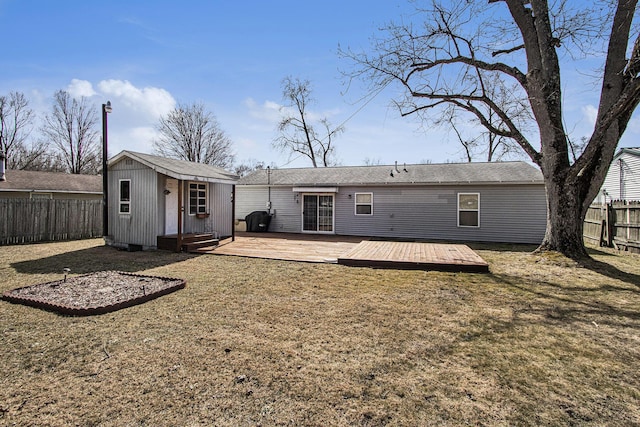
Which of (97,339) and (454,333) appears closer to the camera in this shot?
(97,339)

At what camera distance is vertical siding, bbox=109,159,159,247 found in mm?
9414

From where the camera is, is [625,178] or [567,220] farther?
[625,178]

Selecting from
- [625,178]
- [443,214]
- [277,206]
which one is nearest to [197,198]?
[277,206]

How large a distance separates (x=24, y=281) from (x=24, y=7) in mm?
6945

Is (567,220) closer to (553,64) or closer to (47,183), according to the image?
(553,64)

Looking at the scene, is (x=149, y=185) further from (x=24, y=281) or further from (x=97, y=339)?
(x=97, y=339)

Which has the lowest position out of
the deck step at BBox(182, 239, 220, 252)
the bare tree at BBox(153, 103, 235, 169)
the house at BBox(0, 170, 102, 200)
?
the deck step at BBox(182, 239, 220, 252)

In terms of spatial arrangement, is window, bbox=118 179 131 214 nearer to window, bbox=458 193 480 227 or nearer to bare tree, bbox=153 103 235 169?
window, bbox=458 193 480 227

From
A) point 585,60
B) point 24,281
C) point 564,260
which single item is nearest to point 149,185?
point 24,281

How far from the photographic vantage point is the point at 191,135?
30.6 meters

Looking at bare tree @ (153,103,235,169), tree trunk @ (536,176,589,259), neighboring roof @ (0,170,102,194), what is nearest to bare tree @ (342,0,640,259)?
tree trunk @ (536,176,589,259)

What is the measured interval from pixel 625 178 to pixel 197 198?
23.4 metres

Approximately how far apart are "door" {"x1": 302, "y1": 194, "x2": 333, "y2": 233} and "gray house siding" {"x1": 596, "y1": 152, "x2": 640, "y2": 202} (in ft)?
49.5

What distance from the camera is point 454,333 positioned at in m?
3.56
